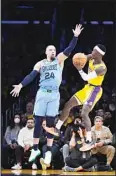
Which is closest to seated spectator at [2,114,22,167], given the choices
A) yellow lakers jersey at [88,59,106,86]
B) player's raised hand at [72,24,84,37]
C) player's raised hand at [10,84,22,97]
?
player's raised hand at [10,84,22,97]

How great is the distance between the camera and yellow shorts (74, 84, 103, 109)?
341 inches

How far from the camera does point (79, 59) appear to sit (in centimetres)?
869

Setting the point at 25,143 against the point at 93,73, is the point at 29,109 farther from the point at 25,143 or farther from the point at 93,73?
the point at 93,73

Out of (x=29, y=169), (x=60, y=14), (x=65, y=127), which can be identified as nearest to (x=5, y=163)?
(x=29, y=169)

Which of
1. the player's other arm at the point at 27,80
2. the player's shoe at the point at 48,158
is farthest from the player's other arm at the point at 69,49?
the player's shoe at the point at 48,158

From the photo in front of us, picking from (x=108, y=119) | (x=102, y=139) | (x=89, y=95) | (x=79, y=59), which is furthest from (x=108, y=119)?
(x=79, y=59)

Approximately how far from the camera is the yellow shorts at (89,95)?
28.5 ft

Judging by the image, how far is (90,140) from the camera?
8680 mm

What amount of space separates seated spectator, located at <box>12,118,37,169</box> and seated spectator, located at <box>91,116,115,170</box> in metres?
0.91

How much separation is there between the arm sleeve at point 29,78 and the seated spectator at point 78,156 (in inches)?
37.3

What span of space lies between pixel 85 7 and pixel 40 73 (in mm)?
1185

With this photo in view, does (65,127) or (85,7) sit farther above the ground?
(85,7)

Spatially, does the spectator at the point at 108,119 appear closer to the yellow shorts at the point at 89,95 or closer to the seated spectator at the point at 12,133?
the yellow shorts at the point at 89,95

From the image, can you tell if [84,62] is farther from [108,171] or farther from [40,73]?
[108,171]
